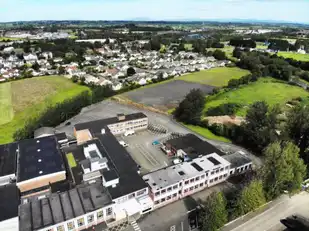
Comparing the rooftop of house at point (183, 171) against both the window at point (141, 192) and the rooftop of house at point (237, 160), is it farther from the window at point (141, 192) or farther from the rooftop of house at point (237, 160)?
the rooftop of house at point (237, 160)

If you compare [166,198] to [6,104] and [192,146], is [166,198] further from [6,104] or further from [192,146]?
[6,104]

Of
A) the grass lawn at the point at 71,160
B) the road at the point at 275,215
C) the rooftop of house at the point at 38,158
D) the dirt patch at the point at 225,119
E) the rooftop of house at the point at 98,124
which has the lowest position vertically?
the road at the point at 275,215

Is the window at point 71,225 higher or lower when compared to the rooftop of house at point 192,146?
lower

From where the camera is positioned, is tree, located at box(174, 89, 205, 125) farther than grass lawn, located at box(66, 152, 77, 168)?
Yes

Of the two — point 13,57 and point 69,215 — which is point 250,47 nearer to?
point 13,57

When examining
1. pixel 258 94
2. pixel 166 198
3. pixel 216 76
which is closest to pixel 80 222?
Result: pixel 166 198

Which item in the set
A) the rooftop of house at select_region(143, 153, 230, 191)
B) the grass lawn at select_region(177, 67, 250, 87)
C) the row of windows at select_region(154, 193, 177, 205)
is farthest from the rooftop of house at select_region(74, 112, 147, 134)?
the grass lawn at select_region(177, 67, 250, 87)

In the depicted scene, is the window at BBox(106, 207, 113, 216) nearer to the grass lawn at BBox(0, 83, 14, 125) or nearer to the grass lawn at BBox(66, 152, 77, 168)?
the grass lawn at BBox(66, 152, 77, 168)

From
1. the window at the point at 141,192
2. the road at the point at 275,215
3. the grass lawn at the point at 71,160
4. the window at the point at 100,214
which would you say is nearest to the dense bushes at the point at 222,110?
the road at the point at 275,215
